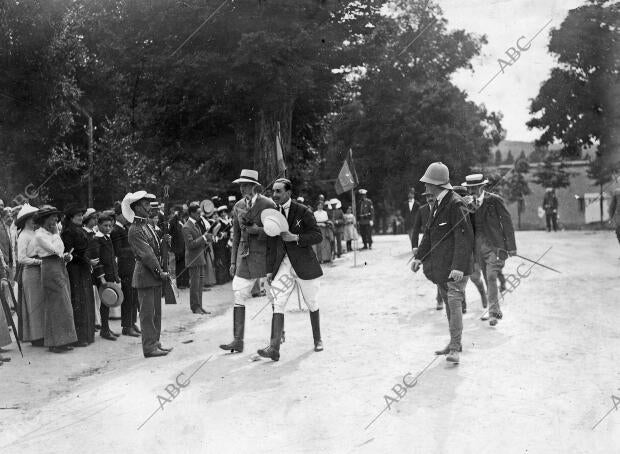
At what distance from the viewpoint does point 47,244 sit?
8.61m

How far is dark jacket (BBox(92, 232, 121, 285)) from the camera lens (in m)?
9.72

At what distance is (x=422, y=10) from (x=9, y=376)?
43285mm

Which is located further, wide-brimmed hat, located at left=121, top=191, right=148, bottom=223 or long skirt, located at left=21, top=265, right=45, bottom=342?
long skirt, located at left=21, top=265, right=45, bottom=342

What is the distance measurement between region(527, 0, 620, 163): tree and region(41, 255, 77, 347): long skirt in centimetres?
3119

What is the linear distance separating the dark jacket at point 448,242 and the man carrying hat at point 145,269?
3360 mm

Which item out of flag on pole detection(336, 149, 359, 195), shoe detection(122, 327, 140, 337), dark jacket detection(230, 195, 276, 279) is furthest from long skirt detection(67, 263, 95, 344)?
flag on pole detection(336, 149, 359, 195)

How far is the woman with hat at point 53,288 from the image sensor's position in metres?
8.70

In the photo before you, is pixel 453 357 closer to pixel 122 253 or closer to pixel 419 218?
pixel 419 218

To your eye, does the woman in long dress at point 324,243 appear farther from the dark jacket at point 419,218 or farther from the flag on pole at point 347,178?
the dark jacket at point 419,218

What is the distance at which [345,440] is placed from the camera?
517cm

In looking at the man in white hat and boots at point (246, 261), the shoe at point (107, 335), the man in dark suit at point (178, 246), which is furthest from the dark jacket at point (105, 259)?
the man in dark suit at point (178, 246)

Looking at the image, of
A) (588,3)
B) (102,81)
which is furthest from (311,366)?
(588,3)

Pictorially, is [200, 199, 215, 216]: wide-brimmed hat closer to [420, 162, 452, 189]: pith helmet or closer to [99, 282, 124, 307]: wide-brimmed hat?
[99, 282, 124, 307]: wide-brimmed hat

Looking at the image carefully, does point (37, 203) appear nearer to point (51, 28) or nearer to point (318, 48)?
point (51, 28)
